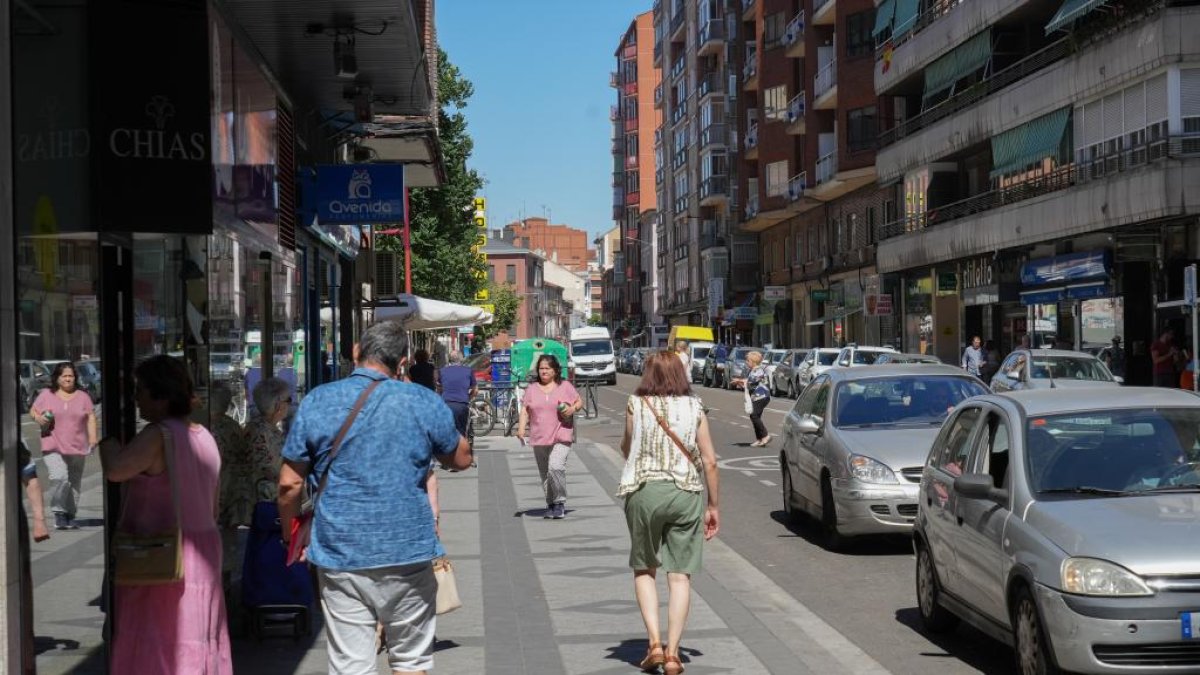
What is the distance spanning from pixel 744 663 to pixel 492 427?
2348 centimetres

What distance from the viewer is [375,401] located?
236 inches

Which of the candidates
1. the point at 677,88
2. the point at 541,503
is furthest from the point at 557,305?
the point at 541,503

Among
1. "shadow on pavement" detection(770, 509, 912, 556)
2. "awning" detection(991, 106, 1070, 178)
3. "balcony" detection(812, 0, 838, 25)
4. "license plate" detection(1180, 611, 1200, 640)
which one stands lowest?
"shadow on pavement" detection(770, 509, 912, 556)

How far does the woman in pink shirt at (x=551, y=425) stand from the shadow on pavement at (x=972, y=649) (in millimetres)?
6222

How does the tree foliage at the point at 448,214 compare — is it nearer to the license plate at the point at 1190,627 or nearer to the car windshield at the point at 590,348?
the car windshield at the point at 590,348

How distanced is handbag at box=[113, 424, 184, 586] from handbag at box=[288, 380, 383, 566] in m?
0.47

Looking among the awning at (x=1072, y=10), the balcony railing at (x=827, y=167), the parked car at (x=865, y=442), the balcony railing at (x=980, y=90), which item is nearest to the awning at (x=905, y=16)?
the balcony railing at (x=980, y=90)

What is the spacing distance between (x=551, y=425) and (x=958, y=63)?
99.2 ft

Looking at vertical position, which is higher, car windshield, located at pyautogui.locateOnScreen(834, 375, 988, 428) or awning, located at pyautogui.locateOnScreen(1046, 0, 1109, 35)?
awning, located at pyautogui.locateOnScreen(1046, 0, 1109, 35)

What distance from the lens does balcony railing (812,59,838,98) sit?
5516 centimetres

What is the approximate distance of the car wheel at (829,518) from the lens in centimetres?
1307

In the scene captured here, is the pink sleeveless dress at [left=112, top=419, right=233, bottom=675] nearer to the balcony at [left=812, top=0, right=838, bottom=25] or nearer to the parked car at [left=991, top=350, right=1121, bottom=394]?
the parked car at [left=991, top=350, right=1121, bottom=394]

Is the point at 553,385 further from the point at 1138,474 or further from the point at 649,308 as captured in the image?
the point at 649,308

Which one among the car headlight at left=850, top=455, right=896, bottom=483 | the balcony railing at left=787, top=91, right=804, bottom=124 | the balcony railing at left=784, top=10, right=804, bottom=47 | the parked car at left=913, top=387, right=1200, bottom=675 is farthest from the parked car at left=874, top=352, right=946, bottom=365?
the balcony railing at left=784, top=10, right=804, bottom=47
